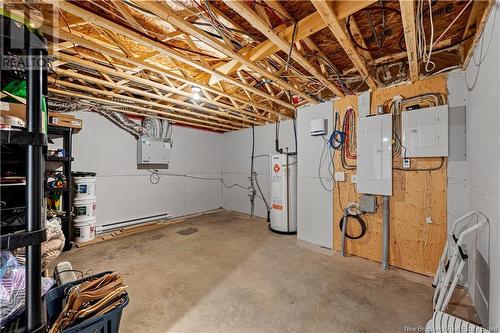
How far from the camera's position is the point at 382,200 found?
9.31 ft

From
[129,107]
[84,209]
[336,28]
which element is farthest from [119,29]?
[84,209]

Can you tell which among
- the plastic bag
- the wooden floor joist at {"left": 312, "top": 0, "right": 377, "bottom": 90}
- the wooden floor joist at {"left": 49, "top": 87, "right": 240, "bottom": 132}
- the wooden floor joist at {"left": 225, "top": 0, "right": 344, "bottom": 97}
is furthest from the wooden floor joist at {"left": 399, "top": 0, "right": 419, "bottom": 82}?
the wooden floor joist at {"left": 49, "top": 87, "right": 240, "bottom": 132}

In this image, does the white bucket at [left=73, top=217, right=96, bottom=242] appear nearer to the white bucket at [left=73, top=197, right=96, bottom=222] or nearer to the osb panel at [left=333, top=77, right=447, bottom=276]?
the white bucket at [left=73, top=197, right=96, bottom=222]

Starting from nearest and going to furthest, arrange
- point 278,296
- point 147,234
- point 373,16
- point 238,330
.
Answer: point 238,330 → point 373,16 → point 278,296 → point 147,234

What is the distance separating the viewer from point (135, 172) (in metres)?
4.71

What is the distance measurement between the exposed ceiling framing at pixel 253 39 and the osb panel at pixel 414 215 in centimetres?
20

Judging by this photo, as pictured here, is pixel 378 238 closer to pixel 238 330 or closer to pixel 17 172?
pixel 238 330

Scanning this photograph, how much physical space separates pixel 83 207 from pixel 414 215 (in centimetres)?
490

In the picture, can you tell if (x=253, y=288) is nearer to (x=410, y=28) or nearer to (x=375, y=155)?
(x=375, y=155)

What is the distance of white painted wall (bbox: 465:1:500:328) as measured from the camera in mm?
1400

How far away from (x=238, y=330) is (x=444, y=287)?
1725 mm

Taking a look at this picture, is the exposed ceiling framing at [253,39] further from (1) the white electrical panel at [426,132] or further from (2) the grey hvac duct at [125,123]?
(2) the grey hvac duct at [125,123]

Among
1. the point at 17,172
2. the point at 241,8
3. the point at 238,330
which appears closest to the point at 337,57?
the point at 241,8

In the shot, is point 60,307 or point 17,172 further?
point 17,172
